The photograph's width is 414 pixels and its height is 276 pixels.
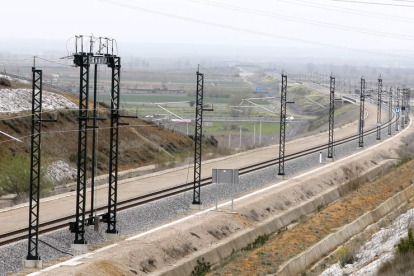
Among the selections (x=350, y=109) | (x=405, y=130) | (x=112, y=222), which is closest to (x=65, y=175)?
(x=112, y=222)

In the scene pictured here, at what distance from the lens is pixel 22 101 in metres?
60.6

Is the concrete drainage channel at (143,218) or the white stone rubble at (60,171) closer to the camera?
the concrete drainage channel at (143,218)

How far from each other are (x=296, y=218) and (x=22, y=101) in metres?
31.2

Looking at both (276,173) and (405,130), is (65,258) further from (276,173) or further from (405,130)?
(405,130)

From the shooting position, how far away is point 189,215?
3369cm

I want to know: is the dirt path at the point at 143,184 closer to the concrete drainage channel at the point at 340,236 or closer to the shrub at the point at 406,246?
the concrete drainage channel at the point at 340,236

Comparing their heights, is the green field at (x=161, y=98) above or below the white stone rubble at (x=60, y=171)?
above

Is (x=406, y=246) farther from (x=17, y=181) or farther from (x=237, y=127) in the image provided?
(x=237, y=127)

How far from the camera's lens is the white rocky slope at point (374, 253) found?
66.6 feet

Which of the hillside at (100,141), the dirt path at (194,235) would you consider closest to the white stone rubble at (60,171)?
the hillside at (100,141)

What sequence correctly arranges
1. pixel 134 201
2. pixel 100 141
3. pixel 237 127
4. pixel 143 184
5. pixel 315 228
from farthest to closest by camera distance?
pixel 237 127 → pixel 100 141 → pixel 143 184 → pixel 134 201 → pixel 315 228

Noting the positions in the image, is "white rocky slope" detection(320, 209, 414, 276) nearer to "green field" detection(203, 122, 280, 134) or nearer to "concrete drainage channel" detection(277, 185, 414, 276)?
"concrete drainage channel" detection(277, 185, 414, 276)

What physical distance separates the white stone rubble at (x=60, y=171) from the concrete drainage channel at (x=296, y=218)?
17766mm

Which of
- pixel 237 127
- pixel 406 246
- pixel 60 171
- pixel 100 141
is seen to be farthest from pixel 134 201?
pixel 237 127
